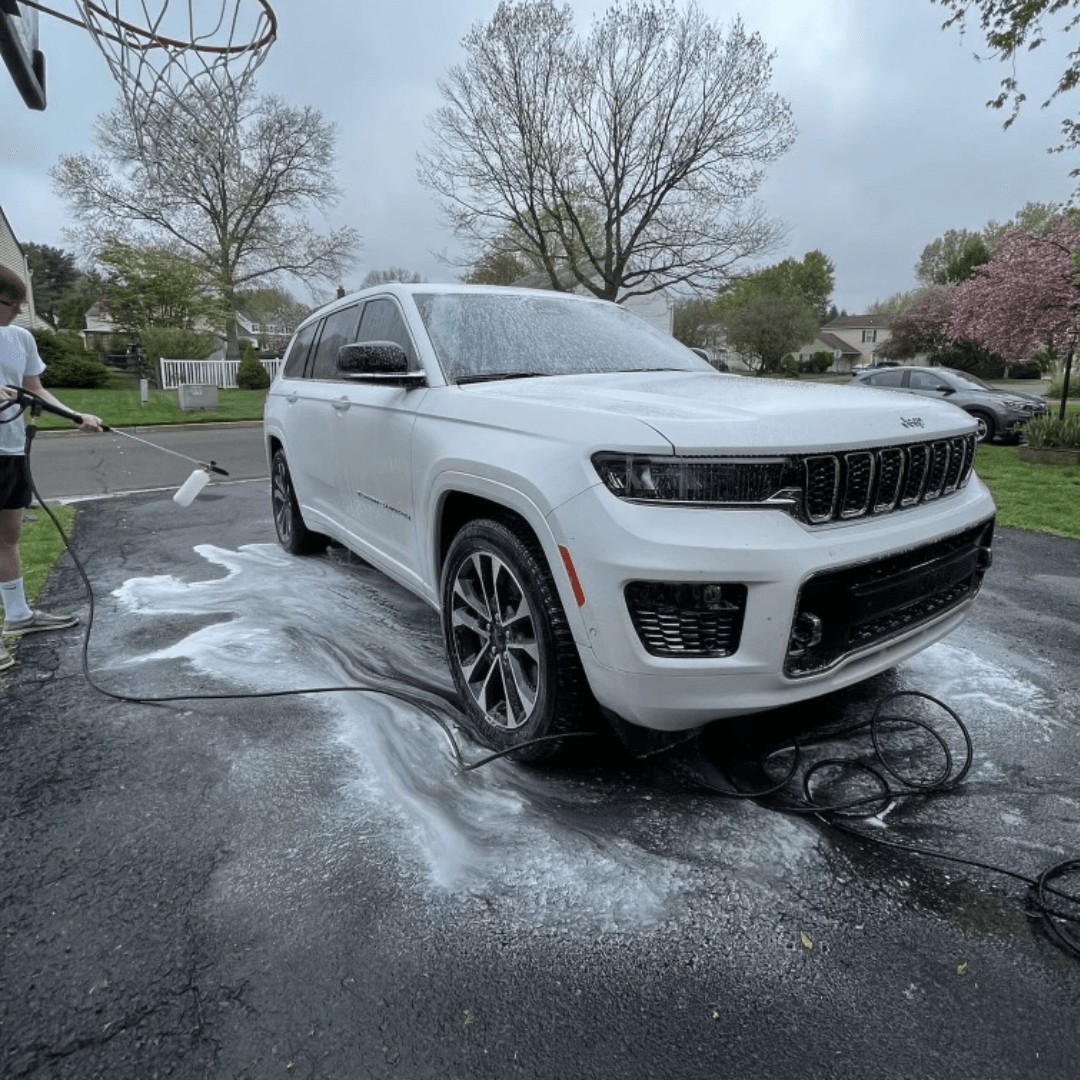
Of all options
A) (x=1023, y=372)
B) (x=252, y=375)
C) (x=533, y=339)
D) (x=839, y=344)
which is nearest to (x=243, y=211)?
(x=252, y=375)

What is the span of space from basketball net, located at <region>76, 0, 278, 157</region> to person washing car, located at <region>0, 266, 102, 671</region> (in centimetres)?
152

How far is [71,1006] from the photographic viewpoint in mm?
1677

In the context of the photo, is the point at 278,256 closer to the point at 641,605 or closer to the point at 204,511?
the point at 204,511

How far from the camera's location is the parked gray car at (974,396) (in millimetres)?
14492

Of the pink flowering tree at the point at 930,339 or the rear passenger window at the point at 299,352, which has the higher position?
the pink flowering tree at the point at 930,339

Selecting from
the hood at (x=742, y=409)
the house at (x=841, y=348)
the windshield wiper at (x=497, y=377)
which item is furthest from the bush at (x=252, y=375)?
the house at (x=841, y=348)

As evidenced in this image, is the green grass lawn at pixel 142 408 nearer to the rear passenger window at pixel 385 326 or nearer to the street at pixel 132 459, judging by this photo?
the street at pixel 132 459

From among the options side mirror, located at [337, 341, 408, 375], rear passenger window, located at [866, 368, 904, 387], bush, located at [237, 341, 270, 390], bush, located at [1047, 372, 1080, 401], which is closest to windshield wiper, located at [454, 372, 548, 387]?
side mirror, located at [337, 341, 408, 375]

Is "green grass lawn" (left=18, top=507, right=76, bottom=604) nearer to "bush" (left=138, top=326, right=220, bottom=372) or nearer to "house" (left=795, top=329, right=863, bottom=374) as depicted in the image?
"bush" (left=138, top=326, right=220, bottom=372)

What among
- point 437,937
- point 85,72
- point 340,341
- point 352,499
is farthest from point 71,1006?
point 85,72

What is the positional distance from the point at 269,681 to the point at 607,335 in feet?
7.74

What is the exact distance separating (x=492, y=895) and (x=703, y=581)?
1.06 m

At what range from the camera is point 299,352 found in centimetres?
522

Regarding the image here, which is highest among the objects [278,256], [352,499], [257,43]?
[278,256]
